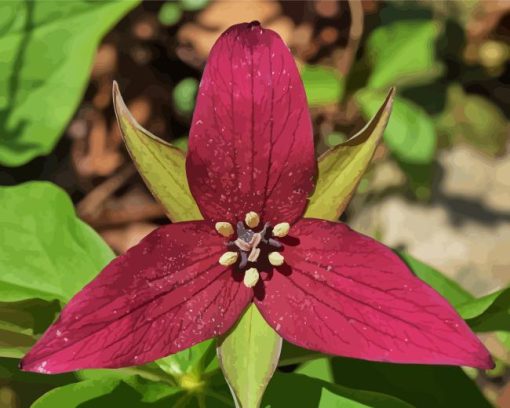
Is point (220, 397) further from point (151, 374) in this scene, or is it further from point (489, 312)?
point (489, 312)

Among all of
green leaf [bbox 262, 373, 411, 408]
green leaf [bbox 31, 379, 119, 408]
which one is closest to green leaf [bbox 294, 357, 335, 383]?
green leaf [bbox 262, 373, 411, 408]

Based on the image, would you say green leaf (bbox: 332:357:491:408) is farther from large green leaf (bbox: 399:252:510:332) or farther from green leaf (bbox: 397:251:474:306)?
large green leaf (bbox: 399:252:510:332)

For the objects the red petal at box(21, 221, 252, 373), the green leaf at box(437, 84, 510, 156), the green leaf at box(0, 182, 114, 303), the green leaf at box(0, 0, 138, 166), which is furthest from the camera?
the green leaf at box(437, 84, 510, 156)

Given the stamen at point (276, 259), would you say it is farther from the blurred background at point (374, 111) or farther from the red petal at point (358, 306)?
the blurred background at point (374, 111)

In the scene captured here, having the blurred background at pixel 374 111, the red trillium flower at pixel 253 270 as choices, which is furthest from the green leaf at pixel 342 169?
the blurred background at pixel 374 111

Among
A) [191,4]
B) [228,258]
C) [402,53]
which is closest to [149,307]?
[228,258]

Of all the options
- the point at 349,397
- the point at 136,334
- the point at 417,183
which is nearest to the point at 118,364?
the point at 136,334
